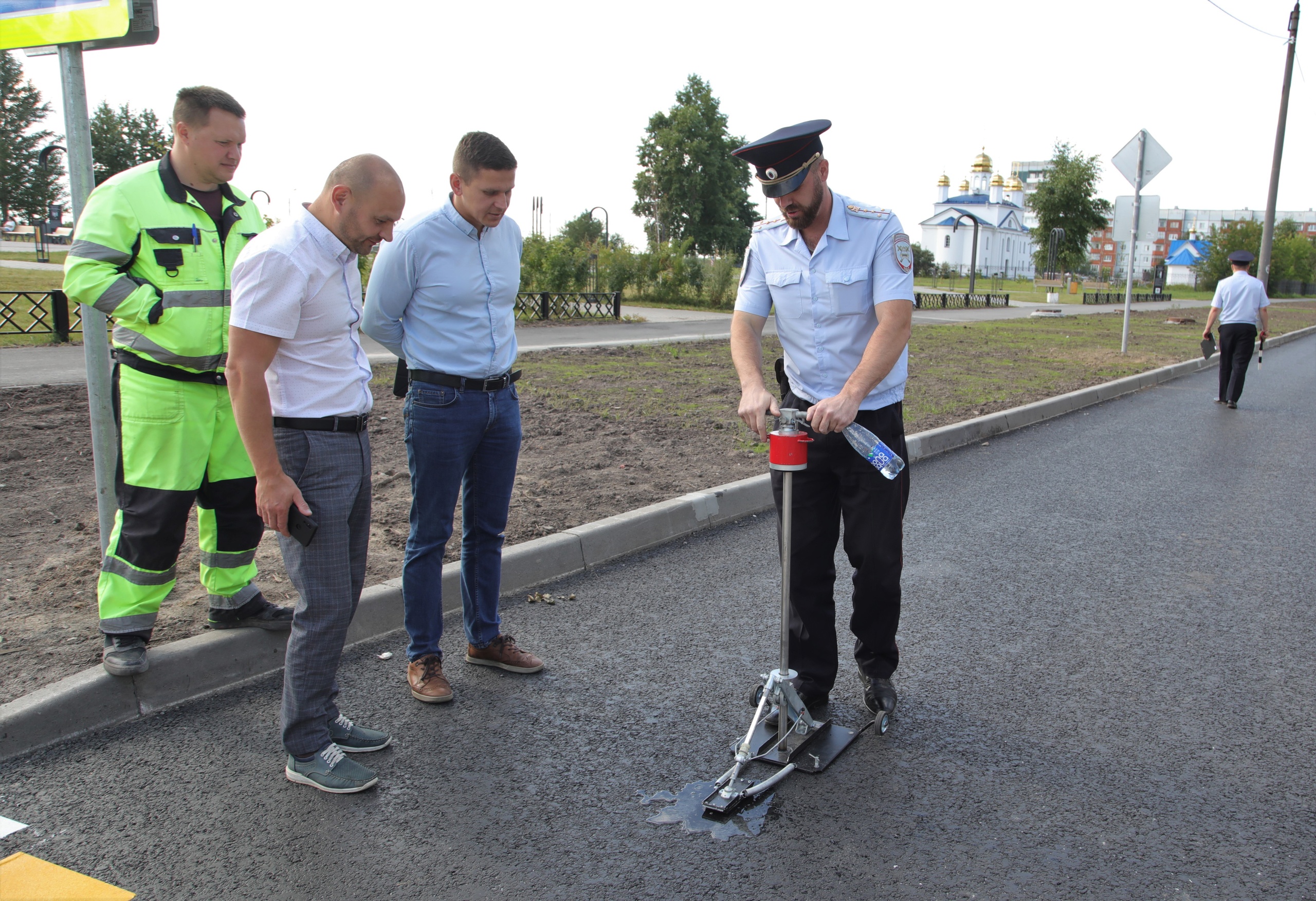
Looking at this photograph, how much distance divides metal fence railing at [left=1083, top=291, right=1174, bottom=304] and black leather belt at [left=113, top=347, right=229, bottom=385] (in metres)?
48.1

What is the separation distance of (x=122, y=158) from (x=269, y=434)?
64793 millimetres

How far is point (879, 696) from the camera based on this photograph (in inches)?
134

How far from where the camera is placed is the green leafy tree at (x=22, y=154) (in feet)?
252

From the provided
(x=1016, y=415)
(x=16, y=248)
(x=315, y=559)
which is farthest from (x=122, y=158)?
(x=315, y=559)

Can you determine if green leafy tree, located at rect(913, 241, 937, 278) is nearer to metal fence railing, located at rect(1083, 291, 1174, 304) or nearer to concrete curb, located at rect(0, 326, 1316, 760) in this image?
metal fence railing, located at rect(1083, 291, 1174, 304)

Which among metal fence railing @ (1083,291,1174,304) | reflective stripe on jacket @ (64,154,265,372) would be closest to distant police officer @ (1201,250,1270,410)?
reflective stripe on jacket @ (64,154,265,372)

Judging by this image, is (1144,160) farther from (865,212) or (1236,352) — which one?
(865,212)

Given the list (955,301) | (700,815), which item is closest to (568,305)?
(955,301)

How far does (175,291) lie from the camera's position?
3396 millimetres

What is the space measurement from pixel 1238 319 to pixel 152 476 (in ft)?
40.2

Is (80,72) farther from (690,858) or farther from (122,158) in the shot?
(122,158)

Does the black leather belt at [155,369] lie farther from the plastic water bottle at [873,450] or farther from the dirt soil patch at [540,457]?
the plastic water bottle at [873,450]

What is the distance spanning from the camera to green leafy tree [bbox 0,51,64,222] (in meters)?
76.9

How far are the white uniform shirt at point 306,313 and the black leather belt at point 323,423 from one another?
13 millimetres
